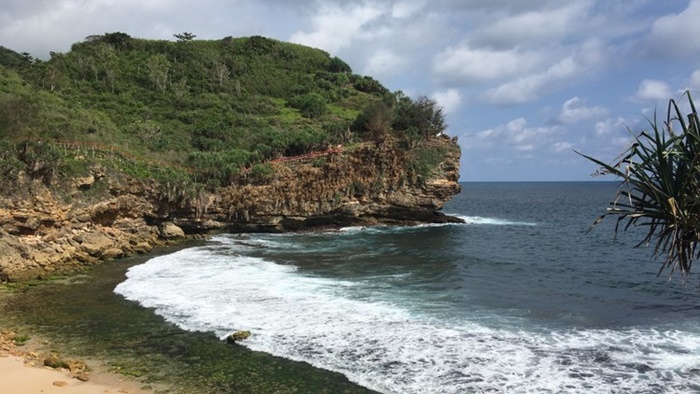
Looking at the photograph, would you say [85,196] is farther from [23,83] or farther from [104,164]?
[23,83]

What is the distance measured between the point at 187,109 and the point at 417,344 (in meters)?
56.6

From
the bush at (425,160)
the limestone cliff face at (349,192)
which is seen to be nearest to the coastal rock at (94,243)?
the limestone cliff face at (349,192)

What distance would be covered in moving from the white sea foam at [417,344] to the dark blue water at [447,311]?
54mm

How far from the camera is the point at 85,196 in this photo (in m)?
30.5

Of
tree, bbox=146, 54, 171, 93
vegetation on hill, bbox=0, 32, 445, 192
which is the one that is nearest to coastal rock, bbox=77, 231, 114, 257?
vegetation on hill, bbox=0, 32, 445, 192

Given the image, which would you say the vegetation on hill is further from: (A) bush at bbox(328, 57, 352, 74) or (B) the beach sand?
(B) the beach sand

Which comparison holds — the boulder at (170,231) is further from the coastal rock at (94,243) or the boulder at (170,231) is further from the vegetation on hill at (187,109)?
the coastal rock at (94,243)

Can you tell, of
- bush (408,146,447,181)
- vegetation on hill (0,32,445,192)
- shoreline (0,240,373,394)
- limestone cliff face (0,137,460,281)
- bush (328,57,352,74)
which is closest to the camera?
shoreline (0,240,373,394)

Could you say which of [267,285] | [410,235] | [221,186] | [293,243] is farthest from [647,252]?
[221,186]

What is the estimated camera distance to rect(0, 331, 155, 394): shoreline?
11.1 metres

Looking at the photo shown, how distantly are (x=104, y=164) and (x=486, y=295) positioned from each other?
86.1ft

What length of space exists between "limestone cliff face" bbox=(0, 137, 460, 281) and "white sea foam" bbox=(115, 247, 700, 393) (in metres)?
8.14

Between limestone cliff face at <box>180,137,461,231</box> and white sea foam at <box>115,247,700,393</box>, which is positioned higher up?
limestone cliff face at <box>180,137,461,231</box>

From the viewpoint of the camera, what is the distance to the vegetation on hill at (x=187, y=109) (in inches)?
1352
